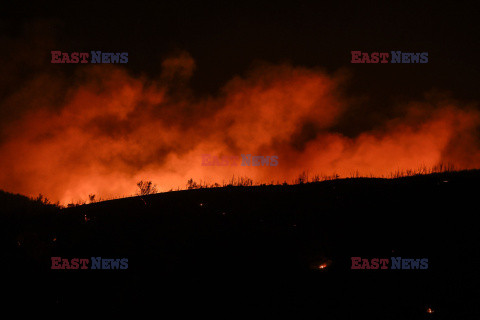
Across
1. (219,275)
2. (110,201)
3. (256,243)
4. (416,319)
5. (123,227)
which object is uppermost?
(110,201)

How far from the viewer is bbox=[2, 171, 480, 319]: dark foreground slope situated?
4375 mm

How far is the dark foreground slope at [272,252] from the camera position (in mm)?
4375

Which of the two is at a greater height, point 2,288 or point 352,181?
point 352,181

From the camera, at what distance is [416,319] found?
394cm

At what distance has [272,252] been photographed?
212 inches

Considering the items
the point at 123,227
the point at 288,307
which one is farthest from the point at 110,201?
the point at 288,307

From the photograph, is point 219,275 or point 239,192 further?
point 239,192

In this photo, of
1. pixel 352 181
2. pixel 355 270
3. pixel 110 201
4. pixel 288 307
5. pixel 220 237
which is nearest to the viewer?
pixel 288 307

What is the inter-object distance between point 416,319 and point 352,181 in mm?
4174

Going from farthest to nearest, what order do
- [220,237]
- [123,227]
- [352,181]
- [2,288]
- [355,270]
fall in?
[352,181] → [123,227] → [220,237] → [2,288] → [355,270]

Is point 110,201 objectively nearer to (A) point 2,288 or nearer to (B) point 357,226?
(A) point 2,288

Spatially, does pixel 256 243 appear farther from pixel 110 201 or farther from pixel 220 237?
pixel 110 201

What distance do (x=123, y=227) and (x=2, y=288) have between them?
218 cm

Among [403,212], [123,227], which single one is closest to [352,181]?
[403,212]
